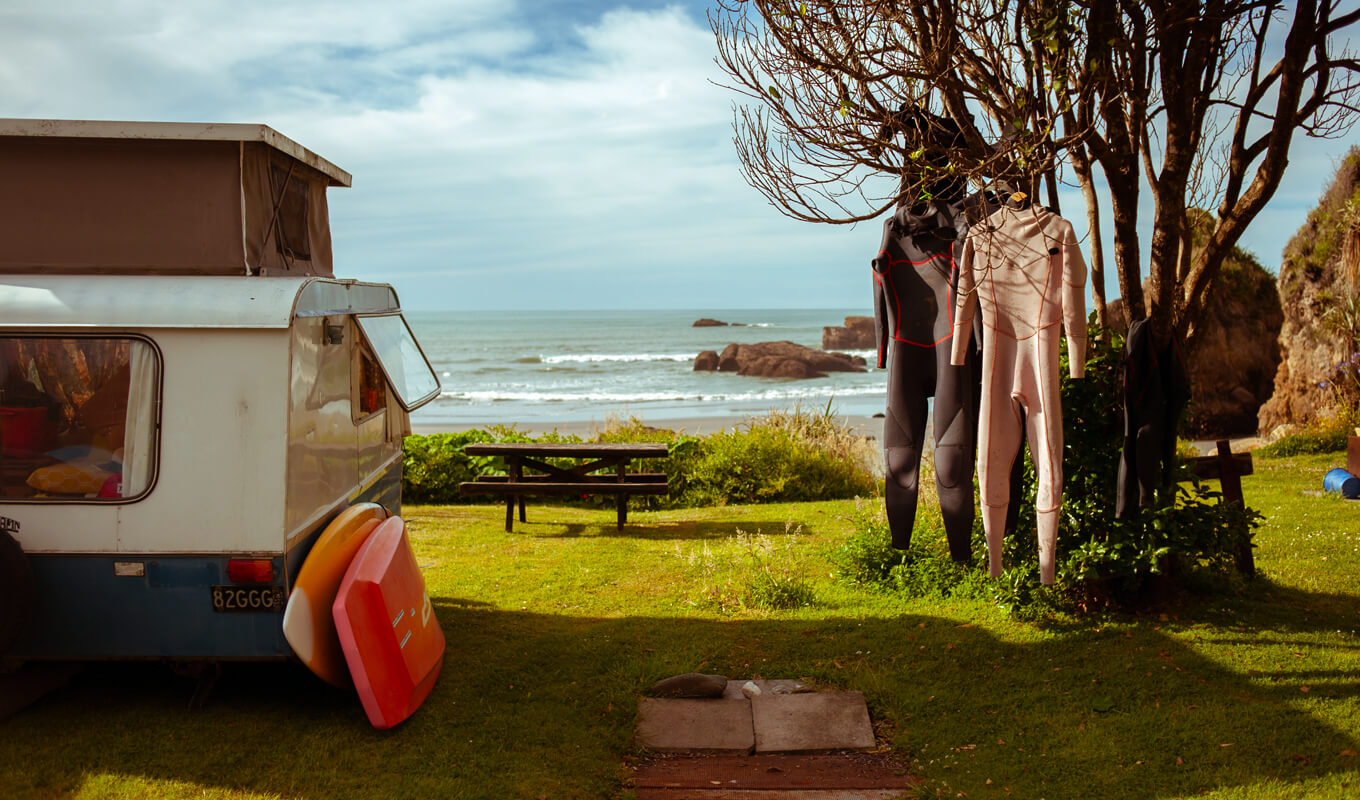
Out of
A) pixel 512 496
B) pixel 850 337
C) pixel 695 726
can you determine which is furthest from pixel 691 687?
pixel 850 337

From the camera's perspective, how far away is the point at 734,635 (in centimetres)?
638

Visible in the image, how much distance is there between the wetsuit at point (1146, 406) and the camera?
17.0 ft

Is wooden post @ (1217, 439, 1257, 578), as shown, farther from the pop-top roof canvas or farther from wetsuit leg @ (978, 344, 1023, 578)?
the pop-top roof canvas

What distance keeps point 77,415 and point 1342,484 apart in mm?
11981

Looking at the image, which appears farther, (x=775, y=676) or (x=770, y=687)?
(x=775, y=676)

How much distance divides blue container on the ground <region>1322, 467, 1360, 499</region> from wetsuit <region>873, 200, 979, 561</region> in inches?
286

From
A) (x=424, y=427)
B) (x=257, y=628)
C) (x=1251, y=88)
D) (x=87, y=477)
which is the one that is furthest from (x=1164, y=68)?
(x=424, y=427)

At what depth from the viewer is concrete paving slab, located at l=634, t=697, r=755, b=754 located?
481 cm

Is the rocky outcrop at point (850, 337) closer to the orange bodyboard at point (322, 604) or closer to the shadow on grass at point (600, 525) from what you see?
the shadow on grass at point (600, 525)

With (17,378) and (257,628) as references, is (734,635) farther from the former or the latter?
(17,378)

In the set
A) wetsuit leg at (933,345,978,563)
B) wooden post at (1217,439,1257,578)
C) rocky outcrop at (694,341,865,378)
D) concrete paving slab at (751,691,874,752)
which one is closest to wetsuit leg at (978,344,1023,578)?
wetsuit leg at (933,345,978,563)

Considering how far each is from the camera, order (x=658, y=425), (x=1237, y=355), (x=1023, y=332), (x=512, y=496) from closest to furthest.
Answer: (x=1023, y=332) < (x=512, y=496) < (x=1237, y=355) < (x=658, y=425)

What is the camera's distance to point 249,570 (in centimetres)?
445

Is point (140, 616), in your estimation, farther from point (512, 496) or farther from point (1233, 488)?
point (1233, 488)
